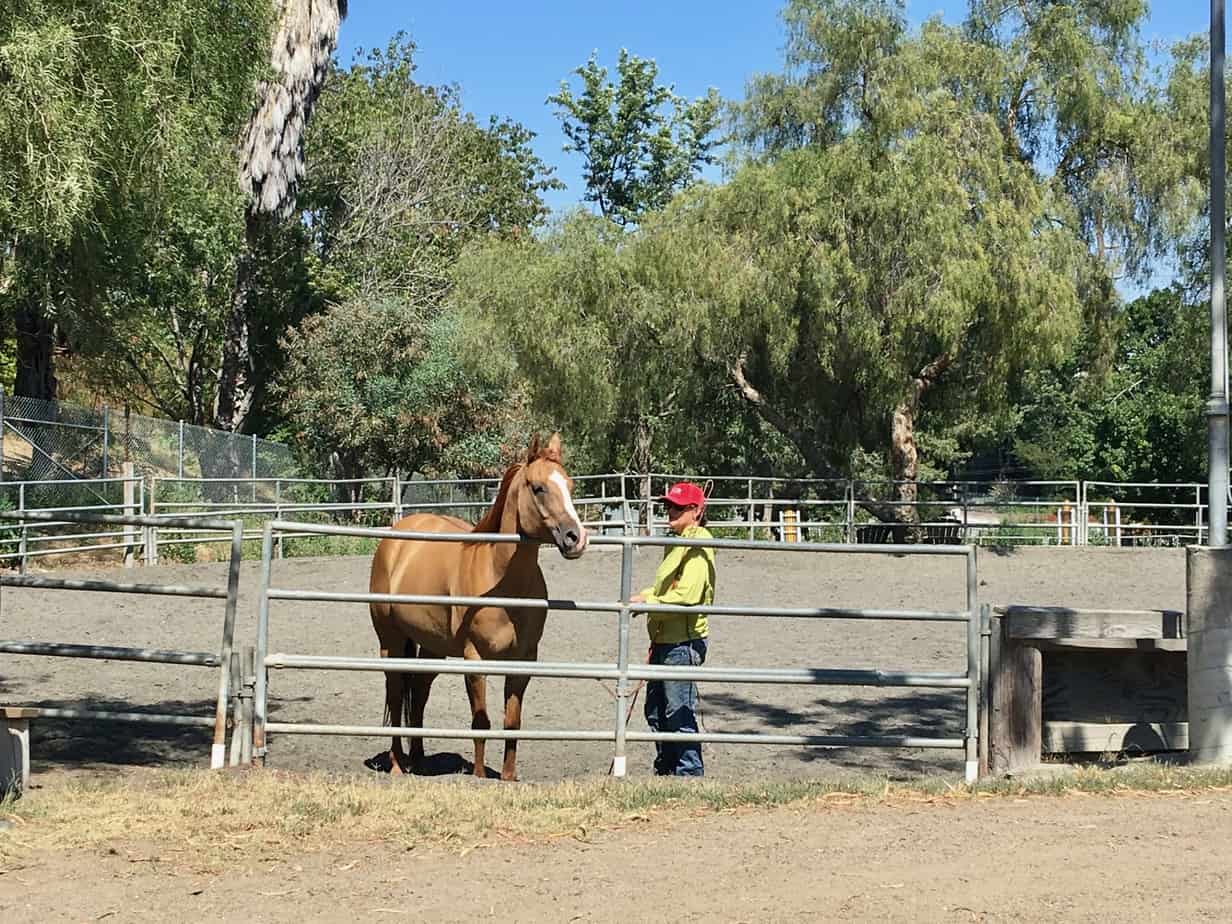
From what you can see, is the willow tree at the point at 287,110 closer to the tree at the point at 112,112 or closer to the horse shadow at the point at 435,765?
the tree at the point at 112,112

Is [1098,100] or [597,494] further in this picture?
[597,494]

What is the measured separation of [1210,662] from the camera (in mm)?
7195

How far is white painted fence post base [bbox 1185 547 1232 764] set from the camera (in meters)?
7.19

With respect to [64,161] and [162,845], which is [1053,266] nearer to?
[64,161]

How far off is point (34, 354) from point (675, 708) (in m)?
19.6

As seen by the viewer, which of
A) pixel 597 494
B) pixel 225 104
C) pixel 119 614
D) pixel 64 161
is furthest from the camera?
pixel 597 494

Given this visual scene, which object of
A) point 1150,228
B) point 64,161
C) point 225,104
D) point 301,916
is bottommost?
point 301,916

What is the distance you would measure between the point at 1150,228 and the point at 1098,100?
2855 millimetres

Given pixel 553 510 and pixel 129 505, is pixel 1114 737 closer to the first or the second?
pixel 553 510

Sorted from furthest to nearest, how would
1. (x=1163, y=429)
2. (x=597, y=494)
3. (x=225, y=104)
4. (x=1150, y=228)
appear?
(x=1163, y=429) < (x=597, y=494) < (x=1150, y=228) < (x=225, y=104)

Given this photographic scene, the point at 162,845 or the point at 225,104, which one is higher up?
the point at 225,104

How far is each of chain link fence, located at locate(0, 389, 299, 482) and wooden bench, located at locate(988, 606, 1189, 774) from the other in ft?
52.4

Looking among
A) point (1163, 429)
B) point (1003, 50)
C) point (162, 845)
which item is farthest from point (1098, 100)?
point (162, 845)

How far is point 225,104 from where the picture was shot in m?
11.0
